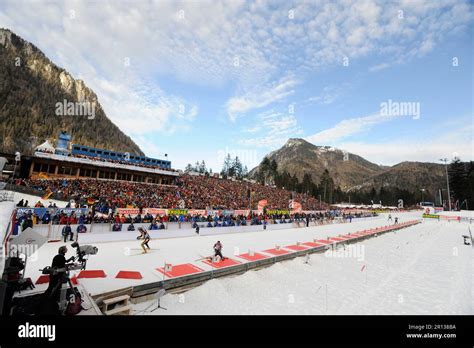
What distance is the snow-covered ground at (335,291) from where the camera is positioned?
9023 millimetres

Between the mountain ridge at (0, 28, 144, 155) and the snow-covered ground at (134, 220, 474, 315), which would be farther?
the mountain ridge at (0, 28, 144, 155)

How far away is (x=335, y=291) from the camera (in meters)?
10.9

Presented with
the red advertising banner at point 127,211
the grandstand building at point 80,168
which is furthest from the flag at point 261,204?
the grandstand building at point 80,168

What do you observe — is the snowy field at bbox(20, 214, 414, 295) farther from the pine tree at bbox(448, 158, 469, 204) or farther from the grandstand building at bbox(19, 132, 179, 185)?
the pine tree at bbox(448, 158, 469, 204)

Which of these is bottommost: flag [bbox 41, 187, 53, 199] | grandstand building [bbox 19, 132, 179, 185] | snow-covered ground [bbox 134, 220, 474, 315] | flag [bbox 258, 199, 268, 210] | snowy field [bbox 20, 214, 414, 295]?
snow-covered ground [bbox 134, 220, 474, 315]

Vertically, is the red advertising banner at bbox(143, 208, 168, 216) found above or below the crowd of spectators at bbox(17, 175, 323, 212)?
below

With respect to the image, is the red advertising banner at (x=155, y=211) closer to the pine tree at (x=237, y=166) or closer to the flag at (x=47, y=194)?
the flag at (x=47, y=194)

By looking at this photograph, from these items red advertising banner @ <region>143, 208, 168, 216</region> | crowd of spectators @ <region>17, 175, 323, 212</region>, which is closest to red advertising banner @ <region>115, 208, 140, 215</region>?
crowd of spectators @ <region>17, 175, 323, 212</region>

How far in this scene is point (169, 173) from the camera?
5234cm

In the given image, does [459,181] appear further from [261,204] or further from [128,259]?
[128,259]

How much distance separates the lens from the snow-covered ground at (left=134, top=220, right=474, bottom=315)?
9.02 m
